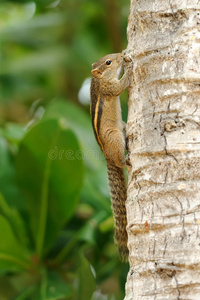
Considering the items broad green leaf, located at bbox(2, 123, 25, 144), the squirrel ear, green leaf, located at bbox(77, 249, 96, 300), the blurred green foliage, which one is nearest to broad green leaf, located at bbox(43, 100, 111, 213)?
the blurred green foliage

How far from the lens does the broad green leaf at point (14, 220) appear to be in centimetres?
294

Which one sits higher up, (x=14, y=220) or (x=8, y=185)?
(x=8, y=185)

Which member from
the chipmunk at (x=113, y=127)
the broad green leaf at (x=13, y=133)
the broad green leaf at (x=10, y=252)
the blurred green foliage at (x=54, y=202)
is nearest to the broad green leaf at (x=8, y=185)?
the blurred green foliage at (x=54, y=202)

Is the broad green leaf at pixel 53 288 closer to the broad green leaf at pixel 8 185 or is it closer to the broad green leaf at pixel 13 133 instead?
the broad green leaf at pixel 8 185

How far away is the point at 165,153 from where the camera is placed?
162 cm

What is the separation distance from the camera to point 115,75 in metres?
2.78

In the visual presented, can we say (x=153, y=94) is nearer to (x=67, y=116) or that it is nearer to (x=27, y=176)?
(x=27, y=176)

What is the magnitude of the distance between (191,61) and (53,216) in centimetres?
153

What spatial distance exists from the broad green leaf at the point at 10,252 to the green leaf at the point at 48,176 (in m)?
0.17

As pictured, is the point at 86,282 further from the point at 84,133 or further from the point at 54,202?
the point at 84,133

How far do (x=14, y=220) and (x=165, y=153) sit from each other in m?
1.60

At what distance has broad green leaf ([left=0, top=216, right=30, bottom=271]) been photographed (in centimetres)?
259

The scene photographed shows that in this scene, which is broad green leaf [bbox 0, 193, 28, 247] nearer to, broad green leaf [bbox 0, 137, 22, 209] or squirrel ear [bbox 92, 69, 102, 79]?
broad green leaf [bbox 0, 137, 22, 209]

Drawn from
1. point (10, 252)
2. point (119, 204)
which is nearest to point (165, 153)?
point (119, 204)
